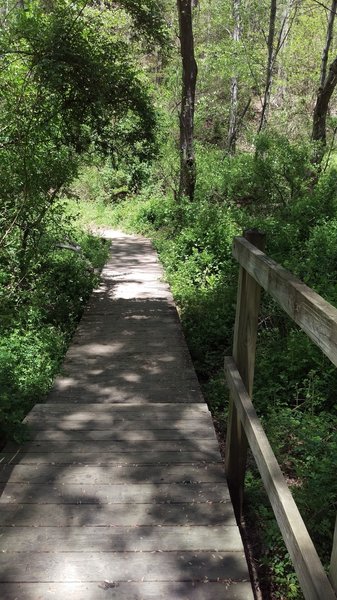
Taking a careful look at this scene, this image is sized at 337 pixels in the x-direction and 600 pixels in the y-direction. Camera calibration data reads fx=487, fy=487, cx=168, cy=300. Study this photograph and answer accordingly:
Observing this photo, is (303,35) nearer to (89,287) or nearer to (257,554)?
(89,287)

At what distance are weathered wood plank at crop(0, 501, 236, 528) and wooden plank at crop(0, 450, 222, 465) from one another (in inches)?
17.2

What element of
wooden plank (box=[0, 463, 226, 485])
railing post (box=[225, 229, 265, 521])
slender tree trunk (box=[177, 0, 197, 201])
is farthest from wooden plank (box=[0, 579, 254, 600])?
slender tree trunk (box=[177, 0, 197, 201])

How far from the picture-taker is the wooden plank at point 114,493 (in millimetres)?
2779

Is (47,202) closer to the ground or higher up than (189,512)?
higher up

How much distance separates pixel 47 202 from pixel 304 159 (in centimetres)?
577

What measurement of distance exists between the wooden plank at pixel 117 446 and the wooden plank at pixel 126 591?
1124 mm

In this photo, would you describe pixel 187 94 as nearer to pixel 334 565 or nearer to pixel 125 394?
pixel 125 394

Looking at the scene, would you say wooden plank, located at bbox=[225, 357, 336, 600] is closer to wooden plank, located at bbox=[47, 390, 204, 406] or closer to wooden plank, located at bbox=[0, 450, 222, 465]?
wooden plank, located at bbox=[0, 450, 222, 465]

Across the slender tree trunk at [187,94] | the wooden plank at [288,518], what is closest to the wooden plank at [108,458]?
the wooden plank at [288,518]

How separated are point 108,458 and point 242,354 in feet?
3.69

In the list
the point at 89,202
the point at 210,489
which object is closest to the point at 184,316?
the point at 210,489

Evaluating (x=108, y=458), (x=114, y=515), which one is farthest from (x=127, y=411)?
(x=114, y=515)

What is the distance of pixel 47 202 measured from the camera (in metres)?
7.52

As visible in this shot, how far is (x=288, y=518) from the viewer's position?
1771 mm
